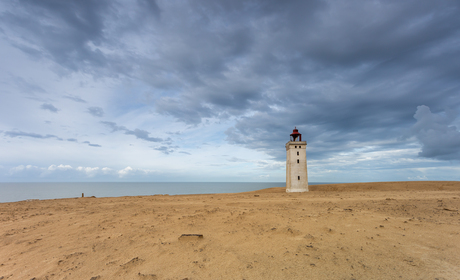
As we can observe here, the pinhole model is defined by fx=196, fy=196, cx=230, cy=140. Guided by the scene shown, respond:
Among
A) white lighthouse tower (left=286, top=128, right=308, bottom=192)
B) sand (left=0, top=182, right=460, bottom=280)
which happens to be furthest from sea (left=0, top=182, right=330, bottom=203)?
sand (left=0, top=182, right=460, bottom=280)

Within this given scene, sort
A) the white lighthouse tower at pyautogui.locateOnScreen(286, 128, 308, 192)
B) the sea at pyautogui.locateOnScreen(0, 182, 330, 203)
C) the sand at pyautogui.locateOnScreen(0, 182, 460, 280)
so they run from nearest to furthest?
the sand at pyautogui.locateOnScreen(0, 182, 460, 280) < the white lighthouse tower at pyautogui.locateOnScreen(286, 128, 308, 192) < the sea at pyautogui.locateOnScreen(0, 182, 330, 203)

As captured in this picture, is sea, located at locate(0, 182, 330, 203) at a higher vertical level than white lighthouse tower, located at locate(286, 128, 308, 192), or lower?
lower

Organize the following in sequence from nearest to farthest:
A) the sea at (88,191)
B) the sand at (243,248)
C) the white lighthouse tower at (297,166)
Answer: the sand at (243,248) → the white lighthouse tower at (297,166) → the sea at (88,191)

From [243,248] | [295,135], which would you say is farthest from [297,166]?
[243,248]

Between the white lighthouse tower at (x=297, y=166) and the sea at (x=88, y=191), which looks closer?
the white lighthouse tower at (x=297, y=166)

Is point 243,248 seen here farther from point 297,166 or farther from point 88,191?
point 88,191

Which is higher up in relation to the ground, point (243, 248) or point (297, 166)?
point (297, 166)

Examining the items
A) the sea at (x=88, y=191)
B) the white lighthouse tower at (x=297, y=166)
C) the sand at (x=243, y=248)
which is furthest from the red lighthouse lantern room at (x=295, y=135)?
the sea at (x=88, y=191)

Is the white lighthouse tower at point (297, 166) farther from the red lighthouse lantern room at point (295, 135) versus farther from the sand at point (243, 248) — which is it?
the sand at point (243, 248)

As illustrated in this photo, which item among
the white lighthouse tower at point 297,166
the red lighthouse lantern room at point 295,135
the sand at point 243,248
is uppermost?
the red lighthouse lantern room at point 295,135

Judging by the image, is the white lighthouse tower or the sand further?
the white lighthouse tower

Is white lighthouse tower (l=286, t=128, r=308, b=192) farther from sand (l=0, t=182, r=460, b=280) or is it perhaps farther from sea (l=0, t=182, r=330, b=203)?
sea (l=0, t=182, r=330, b=203)

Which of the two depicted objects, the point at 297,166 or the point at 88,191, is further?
the point at 88,191

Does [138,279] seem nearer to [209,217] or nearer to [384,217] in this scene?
[209,217]
